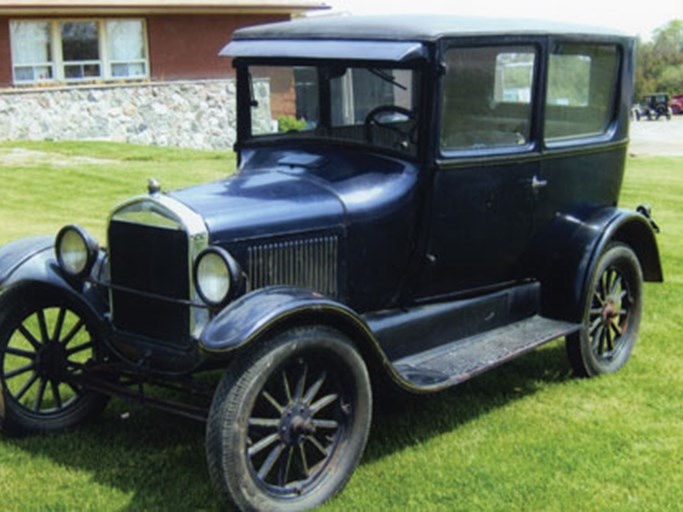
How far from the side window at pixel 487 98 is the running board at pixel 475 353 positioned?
0.97 m

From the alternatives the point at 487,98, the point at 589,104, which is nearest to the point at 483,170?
the point at 487,98

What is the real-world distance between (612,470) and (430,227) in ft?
4.49

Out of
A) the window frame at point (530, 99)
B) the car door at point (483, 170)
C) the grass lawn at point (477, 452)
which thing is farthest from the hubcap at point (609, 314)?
the window frame at point (530, 99)

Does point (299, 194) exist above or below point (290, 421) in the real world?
above

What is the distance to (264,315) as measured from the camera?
3.70 meters

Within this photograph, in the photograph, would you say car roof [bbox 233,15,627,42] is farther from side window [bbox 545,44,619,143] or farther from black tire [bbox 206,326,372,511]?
black tire [bbox 206,326,372,511]

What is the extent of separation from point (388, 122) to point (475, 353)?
1194 mm

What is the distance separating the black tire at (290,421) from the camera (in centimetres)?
367

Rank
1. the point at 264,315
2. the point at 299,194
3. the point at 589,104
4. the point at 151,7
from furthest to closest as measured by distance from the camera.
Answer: the point at 151,7 → the point at 589,104 → the point at 299,194 → the point at 264,315

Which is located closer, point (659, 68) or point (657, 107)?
point (657, 107)

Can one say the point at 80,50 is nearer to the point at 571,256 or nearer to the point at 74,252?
the point at 74,252

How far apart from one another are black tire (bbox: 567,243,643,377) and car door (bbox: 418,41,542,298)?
0.51m

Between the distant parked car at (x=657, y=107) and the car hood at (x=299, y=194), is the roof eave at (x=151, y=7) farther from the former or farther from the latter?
the distant parked car at (x=657, y=107)

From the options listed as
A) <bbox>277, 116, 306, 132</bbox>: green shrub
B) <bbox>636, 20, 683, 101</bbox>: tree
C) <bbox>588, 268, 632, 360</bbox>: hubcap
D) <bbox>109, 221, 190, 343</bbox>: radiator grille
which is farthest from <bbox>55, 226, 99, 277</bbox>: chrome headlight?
<bbox>636, 20, 683, 101</bbox>: tree
